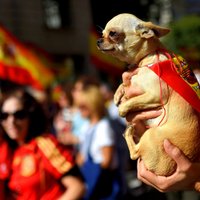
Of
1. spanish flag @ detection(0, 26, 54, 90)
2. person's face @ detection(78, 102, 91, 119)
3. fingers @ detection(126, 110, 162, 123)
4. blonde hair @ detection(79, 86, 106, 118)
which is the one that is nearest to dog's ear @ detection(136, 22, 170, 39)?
fingers @ detection(126, 110, 162, 123)

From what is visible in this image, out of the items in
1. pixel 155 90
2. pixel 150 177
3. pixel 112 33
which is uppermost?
pixel 112 33

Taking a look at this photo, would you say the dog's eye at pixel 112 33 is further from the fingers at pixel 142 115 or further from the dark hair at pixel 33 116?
the dark hair at pixel 33 116

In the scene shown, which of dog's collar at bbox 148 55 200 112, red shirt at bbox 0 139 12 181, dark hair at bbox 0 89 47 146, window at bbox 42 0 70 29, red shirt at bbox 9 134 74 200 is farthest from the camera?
window at bbox 42 0 70 29

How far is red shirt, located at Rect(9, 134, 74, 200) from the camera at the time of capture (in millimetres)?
3490

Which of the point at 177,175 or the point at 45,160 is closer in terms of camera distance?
the point at 177,175

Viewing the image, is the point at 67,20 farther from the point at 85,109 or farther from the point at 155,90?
the point at 155,90

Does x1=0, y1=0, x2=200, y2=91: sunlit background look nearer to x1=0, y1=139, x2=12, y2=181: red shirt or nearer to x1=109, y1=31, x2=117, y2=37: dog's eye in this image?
x1=0, y1=139, x2=12, y2=181: red shirt

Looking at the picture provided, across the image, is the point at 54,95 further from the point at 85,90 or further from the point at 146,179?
the point at 146,179

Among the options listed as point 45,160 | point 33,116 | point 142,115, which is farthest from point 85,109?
point 142,115

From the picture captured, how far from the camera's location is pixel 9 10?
59.0 ft

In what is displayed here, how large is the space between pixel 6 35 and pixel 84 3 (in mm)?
12400

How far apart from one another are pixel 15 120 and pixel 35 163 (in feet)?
1.27

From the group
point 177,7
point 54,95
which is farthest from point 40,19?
point 54,95

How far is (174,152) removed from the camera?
1990 millimetres
